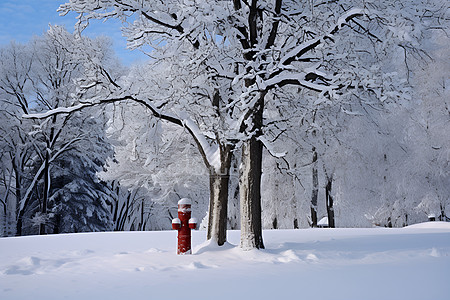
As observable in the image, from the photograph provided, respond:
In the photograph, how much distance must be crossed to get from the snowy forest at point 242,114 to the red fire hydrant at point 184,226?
1067 mm

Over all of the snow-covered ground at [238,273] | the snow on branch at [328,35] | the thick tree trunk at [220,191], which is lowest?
the snow-covered ground at [238,273]

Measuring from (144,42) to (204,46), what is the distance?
241 centimetres

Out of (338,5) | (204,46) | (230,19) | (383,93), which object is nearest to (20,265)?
(204,46)

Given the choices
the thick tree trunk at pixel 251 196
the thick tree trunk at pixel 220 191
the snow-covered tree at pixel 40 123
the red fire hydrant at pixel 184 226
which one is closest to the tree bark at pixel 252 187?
the thick tree trunk at pixel 251 196

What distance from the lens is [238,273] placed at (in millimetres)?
6301

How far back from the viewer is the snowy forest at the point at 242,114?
8.51m

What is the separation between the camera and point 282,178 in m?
20.4

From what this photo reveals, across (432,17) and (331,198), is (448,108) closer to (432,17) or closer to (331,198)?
(331,198)

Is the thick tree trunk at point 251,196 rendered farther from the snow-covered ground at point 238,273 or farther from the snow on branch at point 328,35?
the snow on branch at point 328,35

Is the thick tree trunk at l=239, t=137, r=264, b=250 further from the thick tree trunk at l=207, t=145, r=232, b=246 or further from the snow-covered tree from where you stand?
the snow-covered tree

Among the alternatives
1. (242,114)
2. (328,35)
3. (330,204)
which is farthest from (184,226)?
(330,204)

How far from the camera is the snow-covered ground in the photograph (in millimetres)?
5039

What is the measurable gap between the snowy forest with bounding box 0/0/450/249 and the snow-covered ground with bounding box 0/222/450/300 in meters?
1.37

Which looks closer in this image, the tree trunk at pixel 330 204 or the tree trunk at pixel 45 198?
the tree trunk at pixel 330 204
